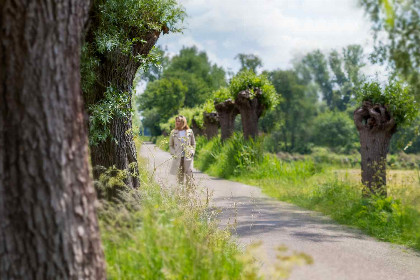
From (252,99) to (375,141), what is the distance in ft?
29.5

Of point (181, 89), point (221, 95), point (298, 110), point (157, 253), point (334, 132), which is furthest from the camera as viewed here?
point (334, 132)

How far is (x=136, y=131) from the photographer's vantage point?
28.7 ft

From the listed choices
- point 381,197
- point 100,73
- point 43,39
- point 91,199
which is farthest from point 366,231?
point 43,39

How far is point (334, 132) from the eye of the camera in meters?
66.9

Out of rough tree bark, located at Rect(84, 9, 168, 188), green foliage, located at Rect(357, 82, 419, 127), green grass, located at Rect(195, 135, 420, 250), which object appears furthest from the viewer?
green foliage, located at Rect(357, 82, 419, 127)

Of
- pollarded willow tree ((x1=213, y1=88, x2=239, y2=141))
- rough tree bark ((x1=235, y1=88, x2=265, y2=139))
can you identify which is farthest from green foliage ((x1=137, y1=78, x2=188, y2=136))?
rough tree bark ((x1=235, y1=88, x2=265, y2=139))

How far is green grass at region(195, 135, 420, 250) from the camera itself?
867 centimetres

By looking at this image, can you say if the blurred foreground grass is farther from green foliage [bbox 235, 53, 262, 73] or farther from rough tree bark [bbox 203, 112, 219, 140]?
green foliage [bbox 235, 53, 262, 73]

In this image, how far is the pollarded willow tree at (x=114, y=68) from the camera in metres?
7.09

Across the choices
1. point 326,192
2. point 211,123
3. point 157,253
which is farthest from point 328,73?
point 157,253

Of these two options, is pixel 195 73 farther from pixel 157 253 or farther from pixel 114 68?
pixel 157 253

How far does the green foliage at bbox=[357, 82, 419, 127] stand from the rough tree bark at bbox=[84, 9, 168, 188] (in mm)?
6123

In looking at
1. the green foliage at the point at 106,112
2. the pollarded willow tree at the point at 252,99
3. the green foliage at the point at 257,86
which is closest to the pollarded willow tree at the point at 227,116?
the green foliage at the point at 257,86

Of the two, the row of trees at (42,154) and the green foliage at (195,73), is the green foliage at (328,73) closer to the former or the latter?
the green foliage at (195,73)
